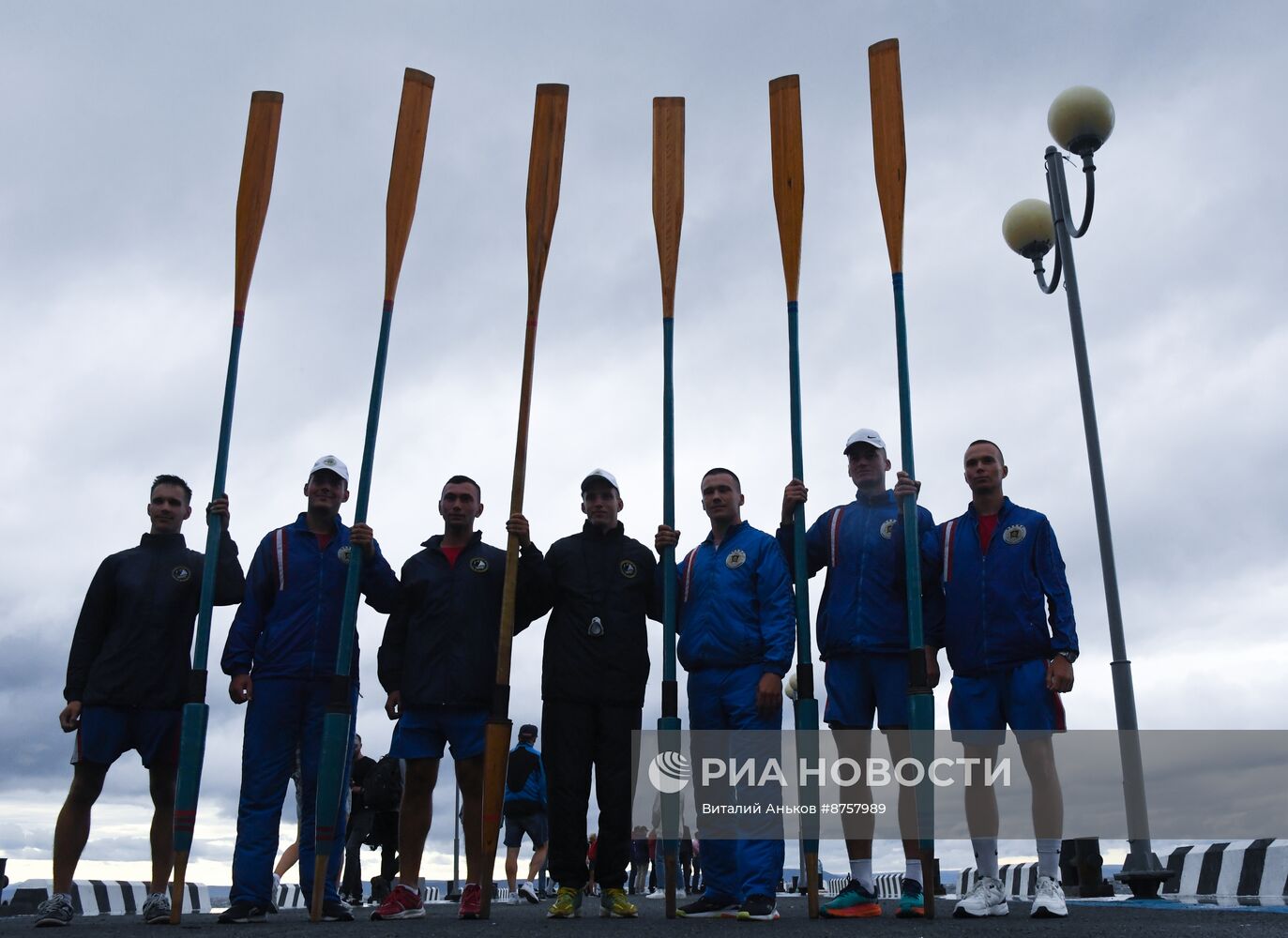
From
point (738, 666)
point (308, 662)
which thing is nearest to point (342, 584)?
point (308, 662)

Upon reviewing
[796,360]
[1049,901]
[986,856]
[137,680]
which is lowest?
[1049,901]

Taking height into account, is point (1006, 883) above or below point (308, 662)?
below

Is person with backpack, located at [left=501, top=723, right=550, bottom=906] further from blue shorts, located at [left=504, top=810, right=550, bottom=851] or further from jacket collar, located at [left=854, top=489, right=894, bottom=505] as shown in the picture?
jacket collar, located at [left=854, top=489, right=894, bottom=505]

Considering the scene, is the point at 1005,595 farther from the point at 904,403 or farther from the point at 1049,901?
the point at 1049,901

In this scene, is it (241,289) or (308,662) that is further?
(241,289)

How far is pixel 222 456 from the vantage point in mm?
5629

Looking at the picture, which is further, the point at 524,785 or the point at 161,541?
the point at 524,785

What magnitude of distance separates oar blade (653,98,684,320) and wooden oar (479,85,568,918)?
1.90 ft

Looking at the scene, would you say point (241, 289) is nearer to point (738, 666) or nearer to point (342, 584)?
point (342, 584)

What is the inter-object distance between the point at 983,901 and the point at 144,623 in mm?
4288

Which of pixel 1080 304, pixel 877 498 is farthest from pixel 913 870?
pixel 1080 304

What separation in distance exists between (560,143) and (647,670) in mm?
3147

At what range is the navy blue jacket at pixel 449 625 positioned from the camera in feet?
17.7

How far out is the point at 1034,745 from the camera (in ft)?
16.5
